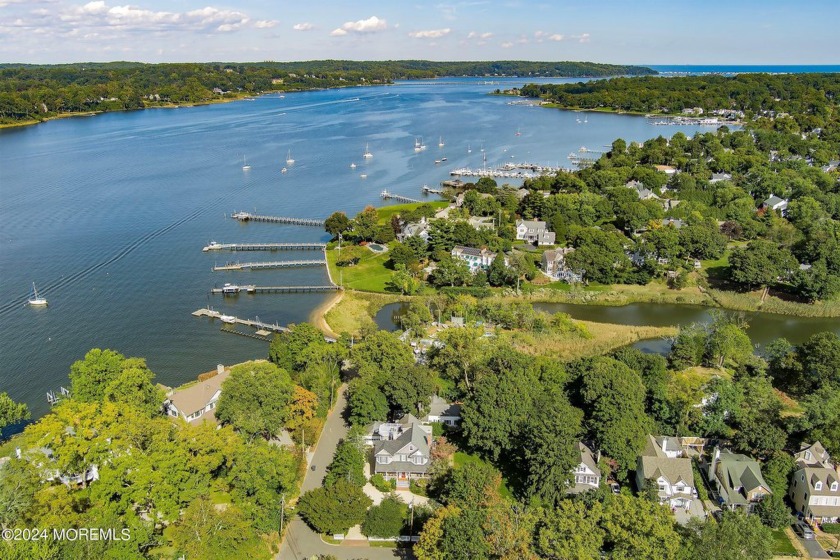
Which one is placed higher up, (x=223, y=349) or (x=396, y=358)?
(x=396, y=358)

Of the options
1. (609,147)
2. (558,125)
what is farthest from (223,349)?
(558,125)

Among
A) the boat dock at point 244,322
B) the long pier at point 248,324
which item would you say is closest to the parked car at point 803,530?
the long pier at point 248,324

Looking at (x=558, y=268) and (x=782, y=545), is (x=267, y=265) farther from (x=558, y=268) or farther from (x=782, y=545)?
(x=782, y=545)

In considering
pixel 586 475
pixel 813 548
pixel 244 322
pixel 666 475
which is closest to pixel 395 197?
pixel 244 322

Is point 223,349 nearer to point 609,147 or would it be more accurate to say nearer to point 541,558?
point 541,558

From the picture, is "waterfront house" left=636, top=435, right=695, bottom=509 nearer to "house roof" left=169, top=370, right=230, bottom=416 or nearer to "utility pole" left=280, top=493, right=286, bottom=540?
"utility pole" left=280, top=493, right=286, bottom=540

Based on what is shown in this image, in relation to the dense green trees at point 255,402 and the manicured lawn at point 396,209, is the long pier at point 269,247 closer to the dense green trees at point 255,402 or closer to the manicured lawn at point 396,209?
the manicured lawn at point 396,209
